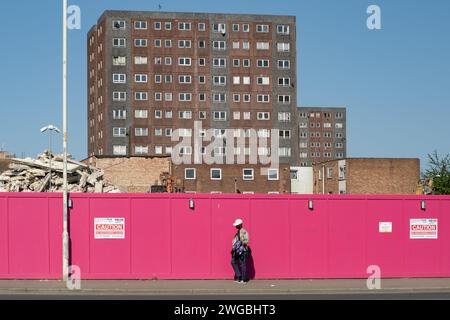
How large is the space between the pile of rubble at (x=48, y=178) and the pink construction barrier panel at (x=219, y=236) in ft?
20.6

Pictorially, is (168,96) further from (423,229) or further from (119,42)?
(423,229)

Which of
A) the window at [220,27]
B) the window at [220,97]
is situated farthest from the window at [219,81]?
the window at [220,27]

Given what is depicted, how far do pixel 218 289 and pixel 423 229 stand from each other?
7.56 meters

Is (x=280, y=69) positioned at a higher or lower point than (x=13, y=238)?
higher

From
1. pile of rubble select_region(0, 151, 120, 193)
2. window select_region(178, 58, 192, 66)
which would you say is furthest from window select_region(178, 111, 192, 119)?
pile of rubble select_region(0, 151, 120, 193)

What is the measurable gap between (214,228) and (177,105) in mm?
93118

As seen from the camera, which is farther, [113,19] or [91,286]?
[113,19]

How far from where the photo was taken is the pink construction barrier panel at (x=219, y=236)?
21.5 metres

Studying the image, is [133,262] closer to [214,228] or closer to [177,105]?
[214,228]

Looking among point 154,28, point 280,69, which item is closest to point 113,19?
point 154,28

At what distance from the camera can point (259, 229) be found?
2236 cm

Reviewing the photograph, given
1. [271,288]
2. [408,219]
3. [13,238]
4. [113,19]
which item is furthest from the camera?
[113,19]

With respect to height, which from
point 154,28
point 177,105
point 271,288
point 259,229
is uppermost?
Result: point 154,28
